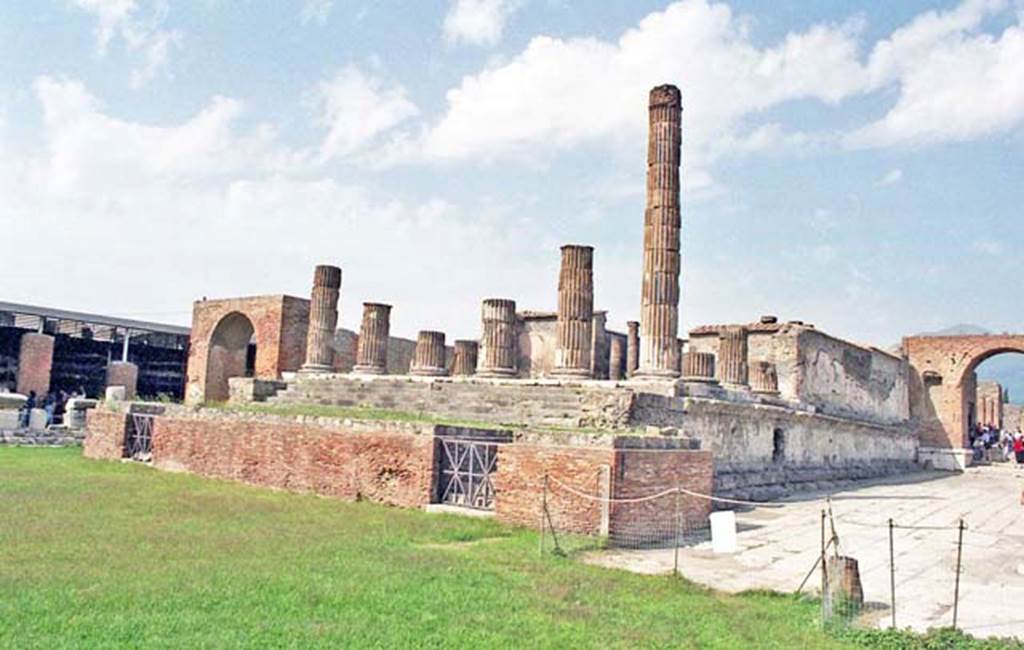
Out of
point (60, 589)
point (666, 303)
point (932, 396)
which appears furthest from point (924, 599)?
point (932, 396)

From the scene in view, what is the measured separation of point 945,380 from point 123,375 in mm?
30876

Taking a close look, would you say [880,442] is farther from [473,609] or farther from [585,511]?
[473,609]

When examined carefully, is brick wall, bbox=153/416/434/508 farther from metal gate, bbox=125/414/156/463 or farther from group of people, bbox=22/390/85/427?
group of people, bbox=22/390/85/427

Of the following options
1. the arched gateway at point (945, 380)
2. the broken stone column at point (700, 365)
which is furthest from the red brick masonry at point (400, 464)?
the arched gateway at point (945, 380)

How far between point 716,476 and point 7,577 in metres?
10.9

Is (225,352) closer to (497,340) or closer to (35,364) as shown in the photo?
(35,364)

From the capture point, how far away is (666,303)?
15.1m

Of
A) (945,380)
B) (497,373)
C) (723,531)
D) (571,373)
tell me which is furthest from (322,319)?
(945,380)

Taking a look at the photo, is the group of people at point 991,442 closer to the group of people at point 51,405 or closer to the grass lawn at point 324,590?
the grass lawn at point 324,590

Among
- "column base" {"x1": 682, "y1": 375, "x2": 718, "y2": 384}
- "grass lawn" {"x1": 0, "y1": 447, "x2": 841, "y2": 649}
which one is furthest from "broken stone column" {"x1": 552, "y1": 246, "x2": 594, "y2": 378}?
"grass lawn" {"x1": 0, "y1": 447, "x2": 841, "y2": 649}

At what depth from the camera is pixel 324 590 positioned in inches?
237

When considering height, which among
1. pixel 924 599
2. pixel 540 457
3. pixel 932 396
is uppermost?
pixel 932 396

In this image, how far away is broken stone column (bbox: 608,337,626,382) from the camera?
28.8 m

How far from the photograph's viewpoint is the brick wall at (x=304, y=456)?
11117mm
